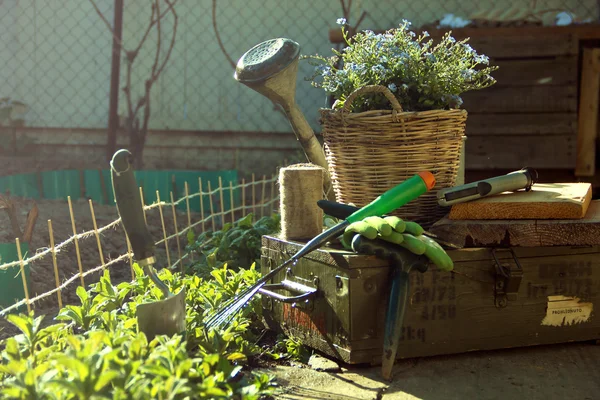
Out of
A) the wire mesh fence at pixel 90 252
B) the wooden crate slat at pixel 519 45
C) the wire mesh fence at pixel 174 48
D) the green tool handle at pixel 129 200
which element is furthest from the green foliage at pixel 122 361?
the wire mesh fence at pixel 174 48

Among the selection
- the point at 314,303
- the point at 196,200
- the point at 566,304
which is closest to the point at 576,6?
the point at 196,200

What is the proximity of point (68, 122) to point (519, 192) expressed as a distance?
15.3 ft

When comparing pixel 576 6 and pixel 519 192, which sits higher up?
pixel 576 6

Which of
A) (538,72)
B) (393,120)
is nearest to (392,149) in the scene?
(393,120)

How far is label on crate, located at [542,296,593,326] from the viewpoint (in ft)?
8.34

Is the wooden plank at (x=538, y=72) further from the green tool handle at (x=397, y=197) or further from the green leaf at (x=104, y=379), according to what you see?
the green leaf at (x=104, y=379)

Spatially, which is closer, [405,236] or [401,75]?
[405,236]

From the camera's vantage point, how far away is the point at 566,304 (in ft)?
8.38

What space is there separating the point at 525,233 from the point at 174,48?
14.2 feet

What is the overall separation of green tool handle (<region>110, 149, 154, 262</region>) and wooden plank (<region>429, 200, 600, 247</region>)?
1056mm

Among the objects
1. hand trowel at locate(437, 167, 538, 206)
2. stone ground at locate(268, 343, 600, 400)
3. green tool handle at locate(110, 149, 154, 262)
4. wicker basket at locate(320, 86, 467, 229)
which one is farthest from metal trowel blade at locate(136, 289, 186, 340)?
hand trowel at locate(437, 167, 538, 206)

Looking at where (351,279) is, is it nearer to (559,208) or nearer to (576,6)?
(559,208)

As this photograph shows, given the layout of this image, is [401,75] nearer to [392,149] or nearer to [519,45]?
[392,149]

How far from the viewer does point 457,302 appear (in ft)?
8.01
